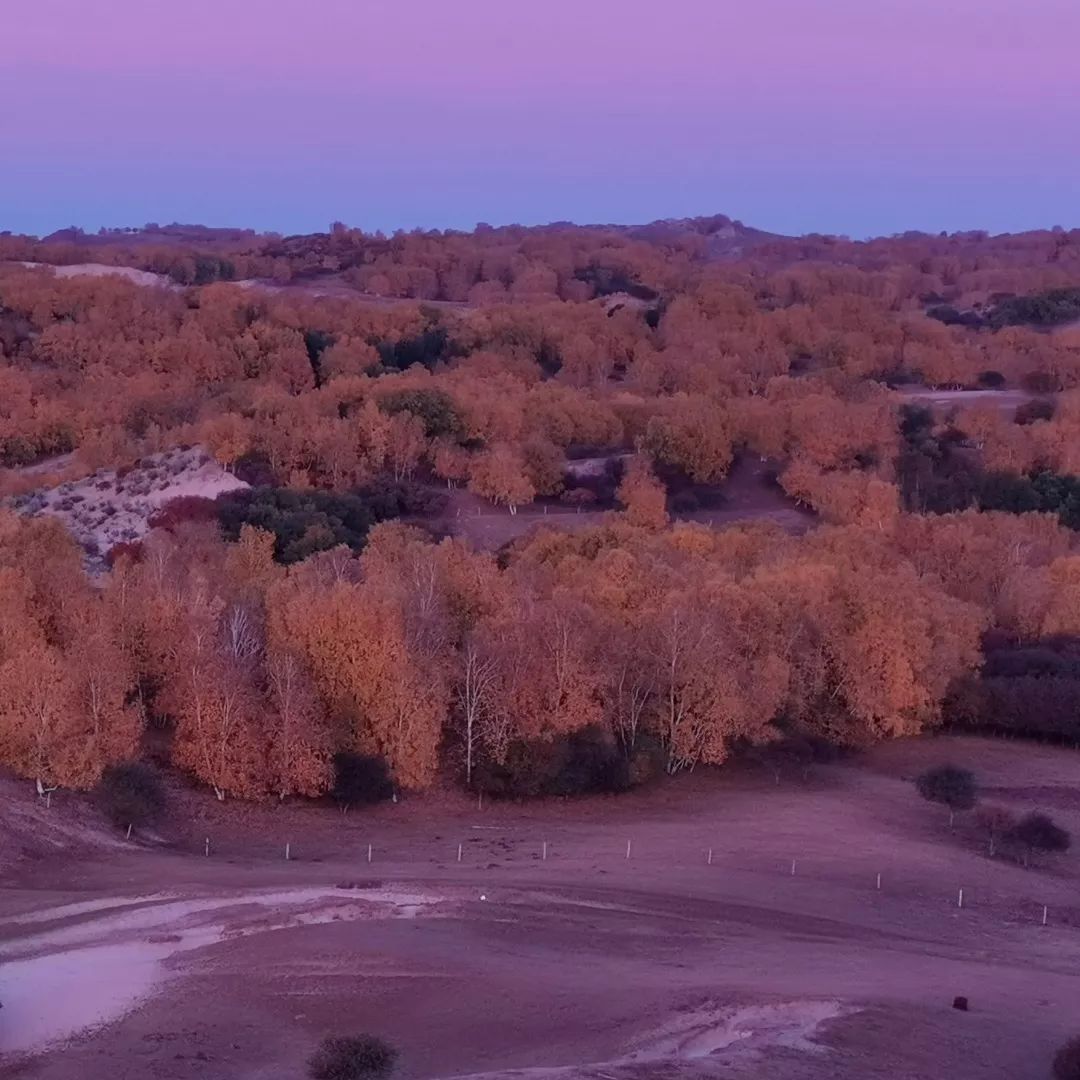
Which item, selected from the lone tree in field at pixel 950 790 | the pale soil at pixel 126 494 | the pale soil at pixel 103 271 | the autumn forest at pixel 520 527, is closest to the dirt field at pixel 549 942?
the lone tree in field at pixel 950 790

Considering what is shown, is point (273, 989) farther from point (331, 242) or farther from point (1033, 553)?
point (331, 242)

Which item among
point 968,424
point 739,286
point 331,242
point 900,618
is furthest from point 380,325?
point 900,618

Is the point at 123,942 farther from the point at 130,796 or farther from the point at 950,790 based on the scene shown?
the point at 950,790

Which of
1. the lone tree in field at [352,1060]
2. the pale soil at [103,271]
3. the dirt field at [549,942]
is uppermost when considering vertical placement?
the pale soil at [103,271]

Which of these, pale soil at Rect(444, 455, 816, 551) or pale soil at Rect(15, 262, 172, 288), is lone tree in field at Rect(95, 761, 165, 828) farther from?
pale soil at Rect(15, 262, 172, 288)

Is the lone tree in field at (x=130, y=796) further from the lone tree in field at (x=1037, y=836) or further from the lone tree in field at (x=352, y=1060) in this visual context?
the lone tree in field at (x=1037, y=836)

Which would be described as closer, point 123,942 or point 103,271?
point 123,942

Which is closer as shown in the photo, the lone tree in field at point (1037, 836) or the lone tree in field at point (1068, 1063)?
the lone tree in field at point (1068, 1063)

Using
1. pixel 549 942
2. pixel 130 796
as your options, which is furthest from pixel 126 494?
pixel 549 942
